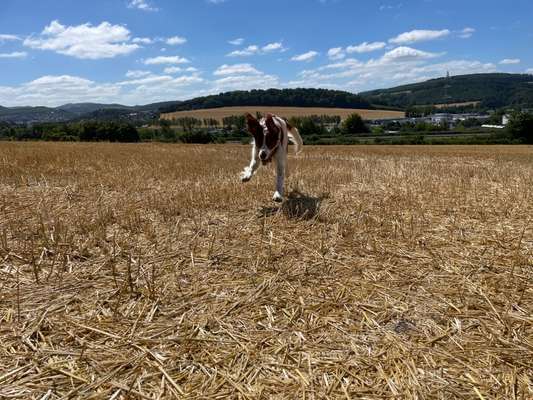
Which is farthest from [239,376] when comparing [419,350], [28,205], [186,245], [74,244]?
[28,205]

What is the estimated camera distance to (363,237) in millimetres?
4969

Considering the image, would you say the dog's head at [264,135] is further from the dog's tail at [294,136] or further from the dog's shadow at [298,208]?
the dog's tail at [294,136]

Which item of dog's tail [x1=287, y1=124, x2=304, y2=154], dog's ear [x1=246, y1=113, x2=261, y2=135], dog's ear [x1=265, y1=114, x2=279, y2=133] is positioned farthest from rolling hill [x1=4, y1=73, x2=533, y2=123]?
dog's ear [x1=246, y1=113, x2=261, y2=135]

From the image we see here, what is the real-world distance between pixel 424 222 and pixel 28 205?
5.94 meters

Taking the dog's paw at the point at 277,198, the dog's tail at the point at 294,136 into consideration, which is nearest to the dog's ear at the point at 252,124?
the dog's paw at the point at 277,198

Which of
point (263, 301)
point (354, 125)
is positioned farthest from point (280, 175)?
point (354, 125)

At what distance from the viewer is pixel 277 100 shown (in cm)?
12462

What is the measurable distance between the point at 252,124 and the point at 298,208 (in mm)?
1594

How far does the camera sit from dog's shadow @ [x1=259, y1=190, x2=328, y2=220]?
5.92 m

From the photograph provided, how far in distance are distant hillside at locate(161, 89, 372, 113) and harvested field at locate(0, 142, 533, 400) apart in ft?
381

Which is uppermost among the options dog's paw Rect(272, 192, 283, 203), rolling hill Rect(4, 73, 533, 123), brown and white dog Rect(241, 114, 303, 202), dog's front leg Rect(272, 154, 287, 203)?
rolling hill Rect(4, 73, 533, 123)

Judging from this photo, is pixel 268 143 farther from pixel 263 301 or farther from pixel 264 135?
pixel 263 301

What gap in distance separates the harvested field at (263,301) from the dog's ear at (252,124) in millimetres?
1322

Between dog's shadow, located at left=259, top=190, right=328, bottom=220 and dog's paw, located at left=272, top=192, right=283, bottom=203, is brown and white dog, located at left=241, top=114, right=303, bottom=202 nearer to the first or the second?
dog's paw, located at left=272, top=192, right=283, bottom=203
